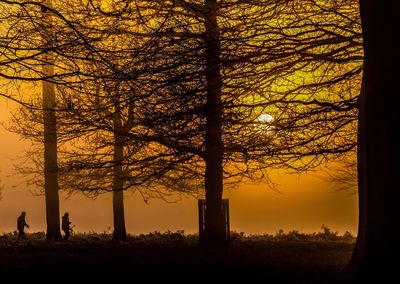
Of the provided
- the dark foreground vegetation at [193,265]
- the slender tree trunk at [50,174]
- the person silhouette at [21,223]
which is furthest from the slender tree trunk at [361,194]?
the person silhouette at [21,223]

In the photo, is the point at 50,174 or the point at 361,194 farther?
the point at 50,174

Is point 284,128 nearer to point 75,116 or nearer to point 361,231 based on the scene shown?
point 361,231

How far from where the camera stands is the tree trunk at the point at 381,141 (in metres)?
8.71

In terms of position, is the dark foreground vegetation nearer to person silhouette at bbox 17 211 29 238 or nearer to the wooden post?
the wooden post

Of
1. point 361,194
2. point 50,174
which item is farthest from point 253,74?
point 50,174

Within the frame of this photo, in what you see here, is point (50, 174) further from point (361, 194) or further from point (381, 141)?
point (381, 141)

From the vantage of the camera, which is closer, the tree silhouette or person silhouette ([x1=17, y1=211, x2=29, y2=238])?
the tree silhouette

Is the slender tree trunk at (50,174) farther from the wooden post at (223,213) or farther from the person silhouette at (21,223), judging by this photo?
the wooden post at (223,213)

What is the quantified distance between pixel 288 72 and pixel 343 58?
130cm

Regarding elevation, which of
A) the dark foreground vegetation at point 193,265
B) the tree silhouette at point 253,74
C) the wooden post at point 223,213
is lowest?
the dark foreground vegetation at point 193,265

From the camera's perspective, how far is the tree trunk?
8711 millimetres

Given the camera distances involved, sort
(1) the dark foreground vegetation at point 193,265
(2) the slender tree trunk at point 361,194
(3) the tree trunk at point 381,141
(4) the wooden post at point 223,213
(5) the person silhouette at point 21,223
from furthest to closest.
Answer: (5) the person silhouette at point 21,223 → (4) the wooden post at point 223,213 → (1) the dark foreground vegetation at point 193,265 → (2) the slender tree trunk at point 361,194 → (3) the tree trunk at point 381,141

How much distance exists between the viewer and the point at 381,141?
8789 mm

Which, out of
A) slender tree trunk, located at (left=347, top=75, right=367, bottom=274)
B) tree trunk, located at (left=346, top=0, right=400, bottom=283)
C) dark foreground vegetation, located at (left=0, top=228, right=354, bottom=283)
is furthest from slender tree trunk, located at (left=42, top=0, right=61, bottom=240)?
tree trunk, located at (left=346, top=0, right=400, bottom=283)
